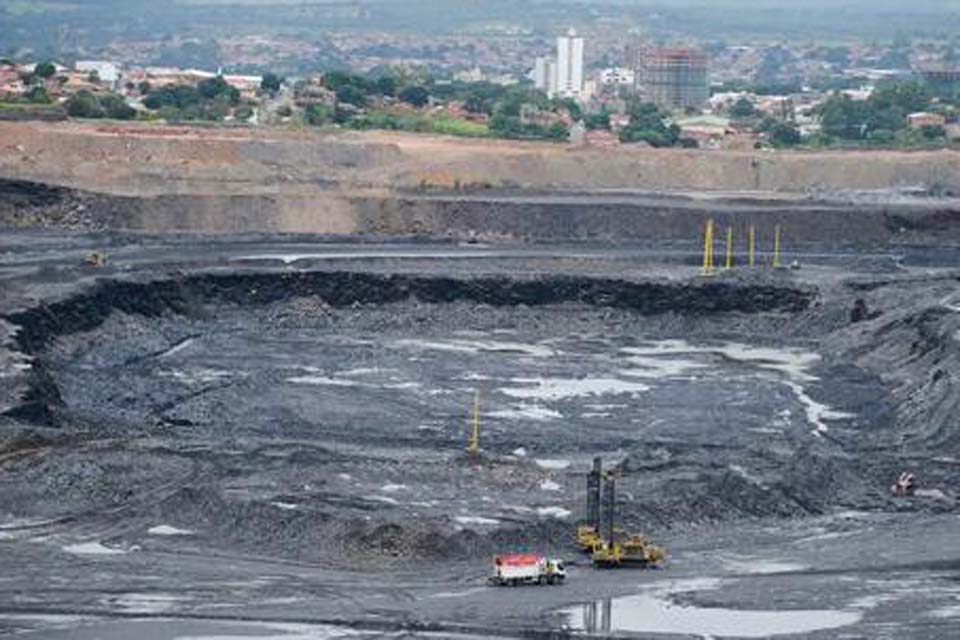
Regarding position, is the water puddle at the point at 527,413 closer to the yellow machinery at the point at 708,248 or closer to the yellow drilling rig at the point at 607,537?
the yellow drilling rig at the point at 607,537

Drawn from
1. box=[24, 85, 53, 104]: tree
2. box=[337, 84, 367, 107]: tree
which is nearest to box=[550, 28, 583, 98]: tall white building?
box=[337, 84, 367, 107]: tree

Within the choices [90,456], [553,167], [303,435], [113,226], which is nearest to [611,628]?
[90,456]

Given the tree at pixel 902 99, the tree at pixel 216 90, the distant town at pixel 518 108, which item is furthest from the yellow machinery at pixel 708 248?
the tree at pixel 902 99

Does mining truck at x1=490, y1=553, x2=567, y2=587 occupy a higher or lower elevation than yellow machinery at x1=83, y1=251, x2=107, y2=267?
higher

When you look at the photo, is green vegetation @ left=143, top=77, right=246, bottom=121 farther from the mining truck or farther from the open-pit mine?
the mining truck

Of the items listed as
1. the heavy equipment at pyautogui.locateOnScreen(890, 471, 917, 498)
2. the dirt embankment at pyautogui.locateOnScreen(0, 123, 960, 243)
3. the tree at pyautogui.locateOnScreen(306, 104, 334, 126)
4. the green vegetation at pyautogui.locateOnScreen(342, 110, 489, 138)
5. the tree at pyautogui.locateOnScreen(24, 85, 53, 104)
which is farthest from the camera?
the tree at pyautogui.locateOnScreen(306, 104, 334, 126)

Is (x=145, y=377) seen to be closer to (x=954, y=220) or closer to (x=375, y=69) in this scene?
(x=954, y=220)
